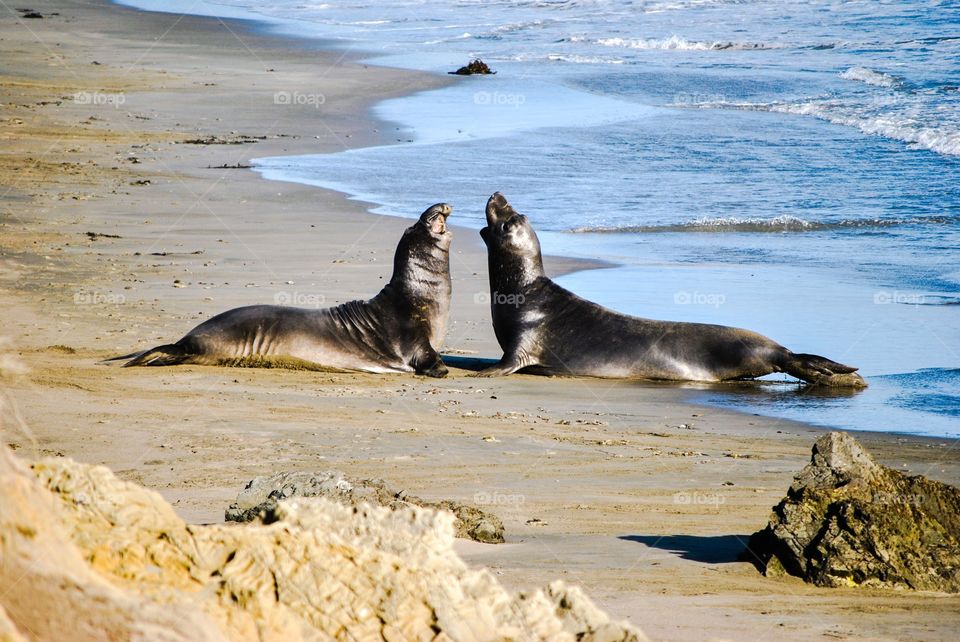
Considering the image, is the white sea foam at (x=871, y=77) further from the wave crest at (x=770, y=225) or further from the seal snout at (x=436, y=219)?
the seal snout at (x=436, y=219)

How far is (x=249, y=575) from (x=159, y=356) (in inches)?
270

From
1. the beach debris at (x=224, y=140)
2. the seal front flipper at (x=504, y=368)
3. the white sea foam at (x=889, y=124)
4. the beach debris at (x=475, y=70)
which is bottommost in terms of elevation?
the seal front flipper at (x=504, y=368)

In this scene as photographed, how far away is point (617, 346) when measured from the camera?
10820mm

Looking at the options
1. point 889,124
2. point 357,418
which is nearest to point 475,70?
point 889,124

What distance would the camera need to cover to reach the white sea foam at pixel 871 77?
29514 mm

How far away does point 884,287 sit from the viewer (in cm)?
1309

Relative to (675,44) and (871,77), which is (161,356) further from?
(675,44)

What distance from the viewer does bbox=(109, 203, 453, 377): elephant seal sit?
10.2 metres

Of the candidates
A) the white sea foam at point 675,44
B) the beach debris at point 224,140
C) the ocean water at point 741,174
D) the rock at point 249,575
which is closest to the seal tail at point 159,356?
the ocean water at point 741,174

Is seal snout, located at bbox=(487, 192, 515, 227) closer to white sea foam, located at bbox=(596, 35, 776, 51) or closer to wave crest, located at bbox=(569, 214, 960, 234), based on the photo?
wave crest, located at bbox=(569, 214, 960, 234)

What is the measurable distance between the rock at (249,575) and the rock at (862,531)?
5.63ft

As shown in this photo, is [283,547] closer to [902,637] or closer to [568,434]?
[902,637]

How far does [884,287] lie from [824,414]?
14.2 ft

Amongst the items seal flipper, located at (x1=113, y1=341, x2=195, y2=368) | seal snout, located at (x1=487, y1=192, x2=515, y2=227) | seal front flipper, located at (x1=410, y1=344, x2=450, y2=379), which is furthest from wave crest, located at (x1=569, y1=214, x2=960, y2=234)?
seal flipper, located at (x1=113, y1=341, x2=195, y2=368)
